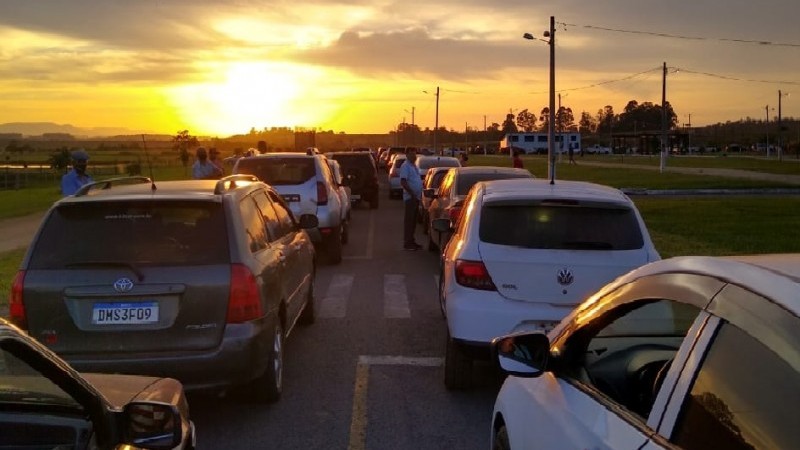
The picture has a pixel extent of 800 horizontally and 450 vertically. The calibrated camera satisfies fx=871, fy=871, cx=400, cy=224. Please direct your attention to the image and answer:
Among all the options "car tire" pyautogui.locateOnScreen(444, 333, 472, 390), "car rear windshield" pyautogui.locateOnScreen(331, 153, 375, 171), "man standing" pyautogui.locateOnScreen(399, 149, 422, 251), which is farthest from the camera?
"car rear windshield" pyautogui.locateOnScreen(331, 153, 375, 171)

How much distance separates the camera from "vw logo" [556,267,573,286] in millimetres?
6387

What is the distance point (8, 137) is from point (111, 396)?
359ft

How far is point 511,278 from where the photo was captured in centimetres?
648

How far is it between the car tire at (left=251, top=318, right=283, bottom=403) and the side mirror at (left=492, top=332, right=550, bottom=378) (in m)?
3.16

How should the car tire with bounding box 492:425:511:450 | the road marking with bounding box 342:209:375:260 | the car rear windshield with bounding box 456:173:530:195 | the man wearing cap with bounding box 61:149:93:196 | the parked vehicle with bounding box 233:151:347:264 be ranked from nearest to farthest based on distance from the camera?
the car tire with bounding box 492:425:511:450 < the man wearing cap with bounding box 61:149:93:196 < the car rear windshield with bounding box 456:173:530:195 < the parked vehicle with bounding box 233:151:347:264 < the road marking with bounding box 342:209:375:260

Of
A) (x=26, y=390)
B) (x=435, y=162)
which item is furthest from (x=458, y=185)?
(x=435, y=162)

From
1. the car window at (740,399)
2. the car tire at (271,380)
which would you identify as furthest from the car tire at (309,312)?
the car window at (740,399)

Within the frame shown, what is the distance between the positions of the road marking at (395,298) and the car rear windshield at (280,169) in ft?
8.30

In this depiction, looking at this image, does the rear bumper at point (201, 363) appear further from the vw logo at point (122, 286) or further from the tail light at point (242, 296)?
the vw logo at point (122, 286)

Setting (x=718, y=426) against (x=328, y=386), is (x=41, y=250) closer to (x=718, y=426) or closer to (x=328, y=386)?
(x=328, y=386)

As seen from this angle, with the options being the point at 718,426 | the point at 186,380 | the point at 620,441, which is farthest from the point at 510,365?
the point at 186,380

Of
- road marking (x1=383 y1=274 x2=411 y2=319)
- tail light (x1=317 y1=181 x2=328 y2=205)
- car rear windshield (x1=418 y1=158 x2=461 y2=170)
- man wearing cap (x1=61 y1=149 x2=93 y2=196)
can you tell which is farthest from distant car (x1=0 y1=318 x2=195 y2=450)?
car rear windshield (x1=418 y1=158 x2=461 y2=170)

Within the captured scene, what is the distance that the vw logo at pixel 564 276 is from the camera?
639 cm

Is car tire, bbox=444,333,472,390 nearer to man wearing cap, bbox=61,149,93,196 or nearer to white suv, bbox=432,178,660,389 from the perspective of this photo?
white suv, bbox=432,178,660,389
